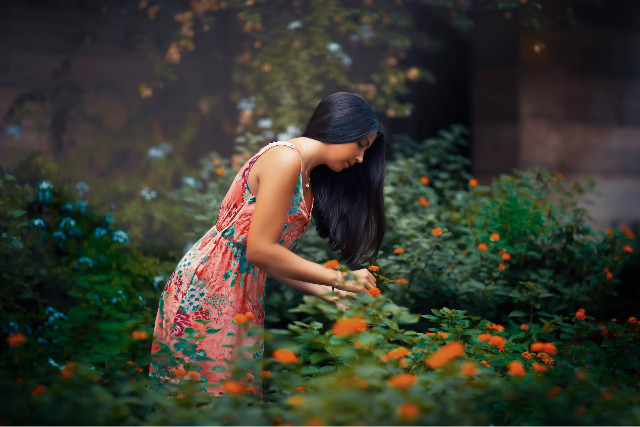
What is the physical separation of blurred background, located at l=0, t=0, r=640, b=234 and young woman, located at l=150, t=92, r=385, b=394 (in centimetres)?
292

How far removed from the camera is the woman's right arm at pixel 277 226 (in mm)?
1856

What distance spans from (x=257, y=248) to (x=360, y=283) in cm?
31

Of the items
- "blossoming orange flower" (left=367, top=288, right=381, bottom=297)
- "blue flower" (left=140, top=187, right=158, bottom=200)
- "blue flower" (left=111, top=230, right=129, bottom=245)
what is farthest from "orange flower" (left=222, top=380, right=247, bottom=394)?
"blue flower" (left=140, top=187, right=158, bottom=200)

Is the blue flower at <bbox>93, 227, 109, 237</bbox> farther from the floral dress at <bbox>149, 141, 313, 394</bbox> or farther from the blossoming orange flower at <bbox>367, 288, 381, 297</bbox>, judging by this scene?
the blossoming orange flower at <bbox>367, 288, 381, 297</bbox>

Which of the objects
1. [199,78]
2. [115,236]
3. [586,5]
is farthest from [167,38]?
[586,5]

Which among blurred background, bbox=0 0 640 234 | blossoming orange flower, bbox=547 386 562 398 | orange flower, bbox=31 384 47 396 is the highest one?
blurred background, bbox=0 0 640 234

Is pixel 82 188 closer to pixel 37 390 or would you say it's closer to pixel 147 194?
pixel 147 194

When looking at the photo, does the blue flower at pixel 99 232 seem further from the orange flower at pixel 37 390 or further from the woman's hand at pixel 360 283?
the orange flower at pixel 37 390

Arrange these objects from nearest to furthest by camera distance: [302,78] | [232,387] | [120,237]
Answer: [232,387] → [120,237] → [302,78]

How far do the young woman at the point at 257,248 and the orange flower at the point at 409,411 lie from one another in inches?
25.4

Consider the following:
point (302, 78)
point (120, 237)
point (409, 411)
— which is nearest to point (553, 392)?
point (409, 411)

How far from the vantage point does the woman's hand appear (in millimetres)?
1793

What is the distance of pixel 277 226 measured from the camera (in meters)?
1.88

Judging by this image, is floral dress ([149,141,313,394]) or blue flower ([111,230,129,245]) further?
blue flower ([111,230,129,245])
